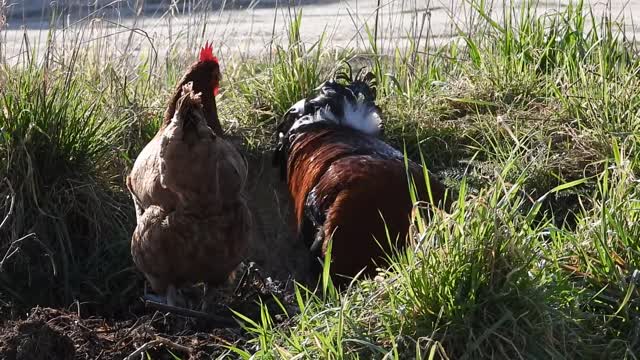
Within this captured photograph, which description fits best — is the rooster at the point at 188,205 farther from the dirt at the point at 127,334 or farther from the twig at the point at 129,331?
the twig at the point at 129,331

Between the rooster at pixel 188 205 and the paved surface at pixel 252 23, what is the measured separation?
1567 mm

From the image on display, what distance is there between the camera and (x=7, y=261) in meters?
5.00

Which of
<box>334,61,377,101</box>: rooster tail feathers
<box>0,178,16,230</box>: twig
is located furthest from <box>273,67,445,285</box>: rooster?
<box>0,178,16,230</box>: twig

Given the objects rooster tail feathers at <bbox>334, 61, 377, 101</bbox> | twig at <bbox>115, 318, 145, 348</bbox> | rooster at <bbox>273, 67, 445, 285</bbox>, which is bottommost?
twig at <bbox>115, 318, 145, 348</bbox>

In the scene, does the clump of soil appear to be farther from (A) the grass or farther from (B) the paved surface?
(B) the paved surface

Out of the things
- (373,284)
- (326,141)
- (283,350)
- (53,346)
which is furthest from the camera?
(326,141)

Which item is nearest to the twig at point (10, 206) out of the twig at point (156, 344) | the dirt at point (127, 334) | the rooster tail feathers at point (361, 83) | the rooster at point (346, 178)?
the dirt at point (127, 334)

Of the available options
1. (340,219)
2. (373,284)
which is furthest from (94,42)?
(373,284)

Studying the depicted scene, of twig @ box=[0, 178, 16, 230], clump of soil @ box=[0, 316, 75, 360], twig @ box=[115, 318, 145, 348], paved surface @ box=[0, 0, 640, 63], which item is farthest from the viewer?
paved surface @ box=[0, 0, 640, 63]

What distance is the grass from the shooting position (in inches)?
132

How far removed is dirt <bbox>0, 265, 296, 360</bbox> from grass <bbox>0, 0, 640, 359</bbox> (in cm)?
16

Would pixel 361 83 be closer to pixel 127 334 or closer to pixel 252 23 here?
pixel 252 23

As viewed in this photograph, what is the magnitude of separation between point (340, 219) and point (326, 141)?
31.8 inches

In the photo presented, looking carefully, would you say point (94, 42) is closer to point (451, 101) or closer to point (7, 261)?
point (7, 261)
